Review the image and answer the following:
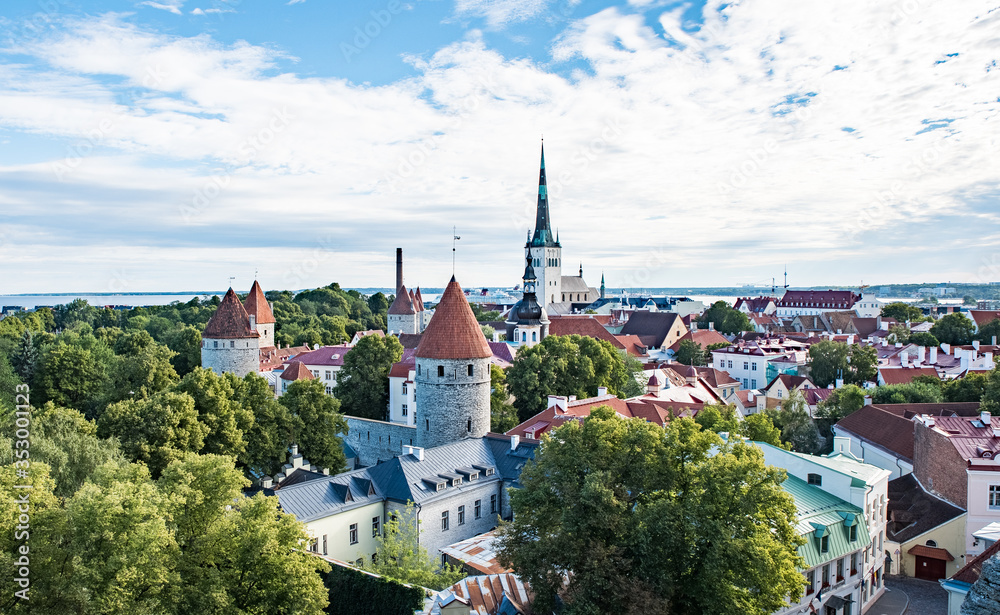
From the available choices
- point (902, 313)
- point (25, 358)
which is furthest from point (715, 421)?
point (902, 313)

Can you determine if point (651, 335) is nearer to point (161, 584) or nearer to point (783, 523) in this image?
point (783, 523)

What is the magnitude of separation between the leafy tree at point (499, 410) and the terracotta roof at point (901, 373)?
2810 centimetres

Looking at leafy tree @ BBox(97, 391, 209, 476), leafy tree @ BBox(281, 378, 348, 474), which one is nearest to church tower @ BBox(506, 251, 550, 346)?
leafy tree @ BBox(281, 378, 348, 474)

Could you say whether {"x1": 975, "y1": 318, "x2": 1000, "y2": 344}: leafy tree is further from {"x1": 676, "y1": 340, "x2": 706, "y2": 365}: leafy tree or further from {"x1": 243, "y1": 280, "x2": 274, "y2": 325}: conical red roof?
{"x1": 243, "y1": 280, "x2": 274, "y2": 325}: conical red roof

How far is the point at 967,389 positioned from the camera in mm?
39375

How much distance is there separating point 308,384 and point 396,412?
10240 mm

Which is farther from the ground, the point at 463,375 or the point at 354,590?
the point at 463,375


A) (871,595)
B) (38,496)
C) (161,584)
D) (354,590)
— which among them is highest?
(38,496)

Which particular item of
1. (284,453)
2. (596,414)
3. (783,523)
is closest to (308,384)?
(284,453)

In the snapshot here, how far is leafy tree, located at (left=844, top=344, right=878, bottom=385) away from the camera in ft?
164

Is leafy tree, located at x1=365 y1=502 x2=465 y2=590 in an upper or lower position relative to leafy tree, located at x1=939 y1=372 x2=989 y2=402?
lower

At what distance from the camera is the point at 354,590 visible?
18594mm

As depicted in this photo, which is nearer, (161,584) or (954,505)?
(161,584)

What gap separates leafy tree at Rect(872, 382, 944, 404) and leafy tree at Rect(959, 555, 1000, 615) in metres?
33.0
